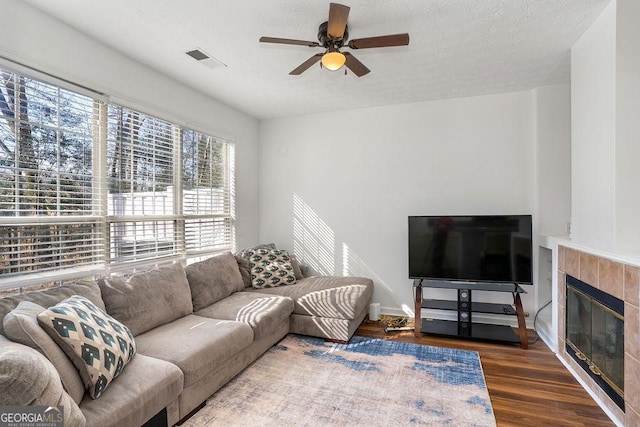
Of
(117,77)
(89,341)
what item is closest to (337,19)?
(117,77)

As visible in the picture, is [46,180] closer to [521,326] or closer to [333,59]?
[333,59]

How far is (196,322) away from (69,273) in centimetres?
101

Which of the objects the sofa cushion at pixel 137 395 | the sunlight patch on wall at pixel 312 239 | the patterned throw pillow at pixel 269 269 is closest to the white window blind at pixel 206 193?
the patterned throw pillow at pixel 269 269

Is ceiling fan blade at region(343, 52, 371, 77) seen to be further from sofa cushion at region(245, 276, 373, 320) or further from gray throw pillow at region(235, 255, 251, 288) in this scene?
gray throw pillow at region(235, 255, 251, 288)

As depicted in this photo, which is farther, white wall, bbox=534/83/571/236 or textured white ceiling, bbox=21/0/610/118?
white wall, bbox=534/83/571/236

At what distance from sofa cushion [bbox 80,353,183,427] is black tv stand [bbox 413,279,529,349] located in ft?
8.30

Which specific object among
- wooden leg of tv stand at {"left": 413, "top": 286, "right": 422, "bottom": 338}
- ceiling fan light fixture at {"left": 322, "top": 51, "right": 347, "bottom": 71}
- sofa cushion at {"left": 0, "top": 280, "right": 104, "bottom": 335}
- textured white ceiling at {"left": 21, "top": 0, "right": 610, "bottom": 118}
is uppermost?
textured white ceiling at {"left": 21, "top": 0, "right": 610, "bottom": 118}

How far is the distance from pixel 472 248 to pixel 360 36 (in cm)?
239

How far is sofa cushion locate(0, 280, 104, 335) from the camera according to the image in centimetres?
180

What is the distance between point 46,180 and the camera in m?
2.28

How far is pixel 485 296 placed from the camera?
376 centimetres

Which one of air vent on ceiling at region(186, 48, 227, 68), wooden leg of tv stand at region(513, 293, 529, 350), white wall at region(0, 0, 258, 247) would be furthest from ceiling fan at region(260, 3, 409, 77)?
wooden leg of tv stand at region(513, 293, 529, 350)

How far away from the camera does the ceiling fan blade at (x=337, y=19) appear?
5.97 ft

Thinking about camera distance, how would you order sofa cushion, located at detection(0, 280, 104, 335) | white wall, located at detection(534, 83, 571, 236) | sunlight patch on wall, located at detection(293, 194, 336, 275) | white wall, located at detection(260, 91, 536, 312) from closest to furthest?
sofa cushion, located at detection(0, 280, 104, 335)
white wall, located at detection(534, 83, 571, 236)
white wall, located at detection(260, 91, 536, 312)
sunlight patch on wall, located at detection(293, 194, 336, 275)
